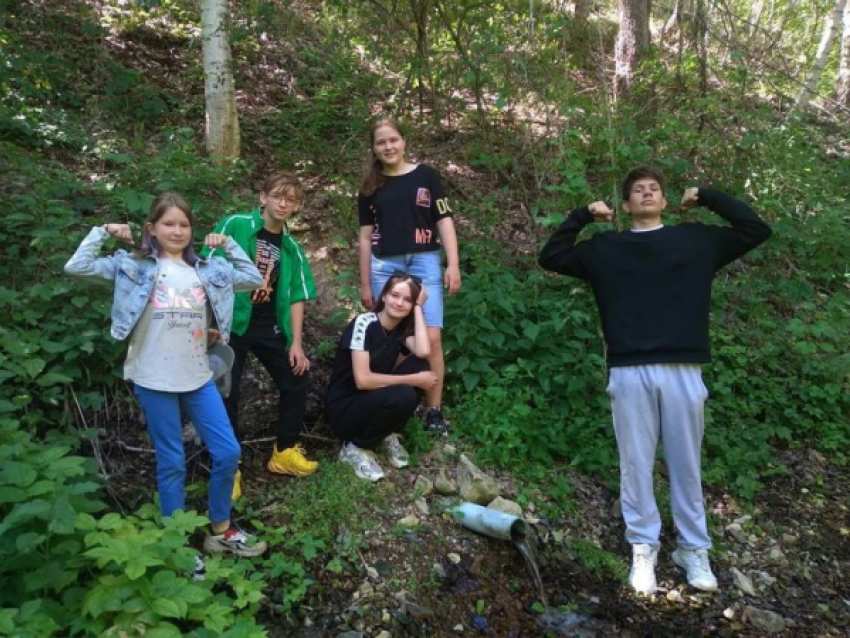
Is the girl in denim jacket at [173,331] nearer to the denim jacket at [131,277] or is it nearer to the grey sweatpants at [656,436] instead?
the denim jacket at [131,277]

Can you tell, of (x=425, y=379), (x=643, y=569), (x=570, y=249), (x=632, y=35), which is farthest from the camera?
(x=632, y=35)

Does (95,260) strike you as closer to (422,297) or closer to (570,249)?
(422,297)

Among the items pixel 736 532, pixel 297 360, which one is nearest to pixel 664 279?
pixel 736 532

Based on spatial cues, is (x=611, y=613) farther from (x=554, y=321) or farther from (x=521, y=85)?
(x=521, y=85)

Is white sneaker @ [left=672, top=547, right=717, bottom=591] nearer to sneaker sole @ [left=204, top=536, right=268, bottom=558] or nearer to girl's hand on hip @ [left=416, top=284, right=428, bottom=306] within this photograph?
girl's hand on hip @ [left=416, top=284, right=428, bottom=306]

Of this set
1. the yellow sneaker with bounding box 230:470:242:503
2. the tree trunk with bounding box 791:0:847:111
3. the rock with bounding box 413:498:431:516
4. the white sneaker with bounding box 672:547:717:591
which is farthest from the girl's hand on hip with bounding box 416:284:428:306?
the tree trunk with bounding box 791:0:847:111

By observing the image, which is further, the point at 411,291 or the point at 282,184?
the point at 411,291

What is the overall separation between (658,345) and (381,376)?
A: 62.6 inches

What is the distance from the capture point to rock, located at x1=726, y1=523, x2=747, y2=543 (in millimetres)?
4112

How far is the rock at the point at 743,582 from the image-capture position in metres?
3.68

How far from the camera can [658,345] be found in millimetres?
3492

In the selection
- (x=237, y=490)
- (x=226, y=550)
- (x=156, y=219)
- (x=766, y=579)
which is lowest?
(x=766, y=579)

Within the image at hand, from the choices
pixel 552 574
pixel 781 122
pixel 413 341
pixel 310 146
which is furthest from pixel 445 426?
pixel 781 122

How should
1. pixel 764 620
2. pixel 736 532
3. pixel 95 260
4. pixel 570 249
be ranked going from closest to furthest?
pixel 95 260 < pixel 764 620 < pixel 570 249 < pixel 736 532
